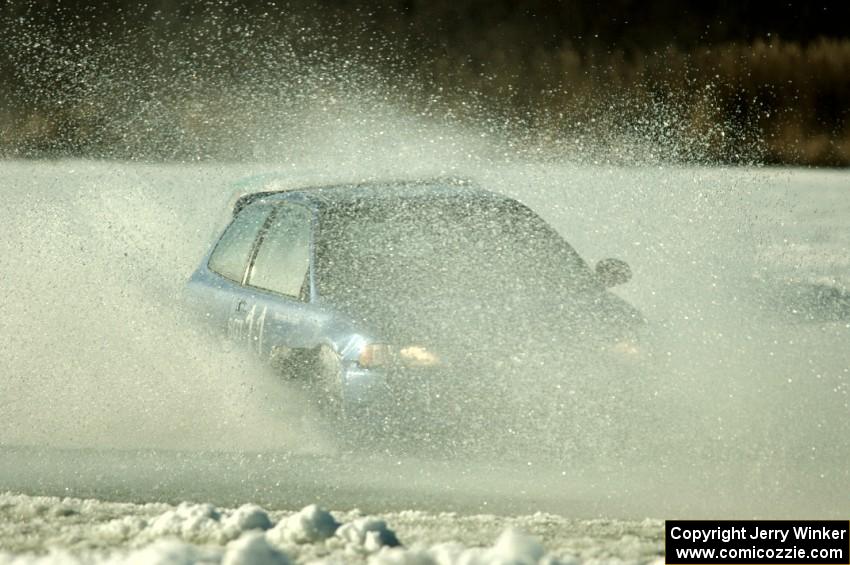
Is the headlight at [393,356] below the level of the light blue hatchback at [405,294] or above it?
below

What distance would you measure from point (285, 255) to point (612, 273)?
1.67 metres

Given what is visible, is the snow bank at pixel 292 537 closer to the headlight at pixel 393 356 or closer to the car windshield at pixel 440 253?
the headlight at pixel 393 356

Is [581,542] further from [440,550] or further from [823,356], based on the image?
[823,356]

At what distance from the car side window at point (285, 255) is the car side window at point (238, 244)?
0.13 m

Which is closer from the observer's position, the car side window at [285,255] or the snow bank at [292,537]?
the snow bank at [292,537]

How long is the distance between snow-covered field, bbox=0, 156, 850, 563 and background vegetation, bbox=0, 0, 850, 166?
991cm

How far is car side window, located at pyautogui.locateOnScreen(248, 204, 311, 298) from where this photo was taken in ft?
25.3

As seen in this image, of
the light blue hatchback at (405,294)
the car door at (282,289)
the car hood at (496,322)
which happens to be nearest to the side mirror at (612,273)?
the light blue hatchback at (405,294)

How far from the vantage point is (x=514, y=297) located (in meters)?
7.29

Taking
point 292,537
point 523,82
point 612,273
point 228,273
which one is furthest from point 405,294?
point 523,82

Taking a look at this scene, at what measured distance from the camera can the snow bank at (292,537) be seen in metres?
4.44

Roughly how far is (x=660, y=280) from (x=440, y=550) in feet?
24.5

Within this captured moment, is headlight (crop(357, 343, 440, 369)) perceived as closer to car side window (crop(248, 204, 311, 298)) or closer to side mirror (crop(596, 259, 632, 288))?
car side window (crop(248, 204, 311, 298))

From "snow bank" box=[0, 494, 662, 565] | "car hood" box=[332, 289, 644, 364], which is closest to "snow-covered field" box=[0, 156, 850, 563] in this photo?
"snow bank" box=[0, 494, 662, 565]
